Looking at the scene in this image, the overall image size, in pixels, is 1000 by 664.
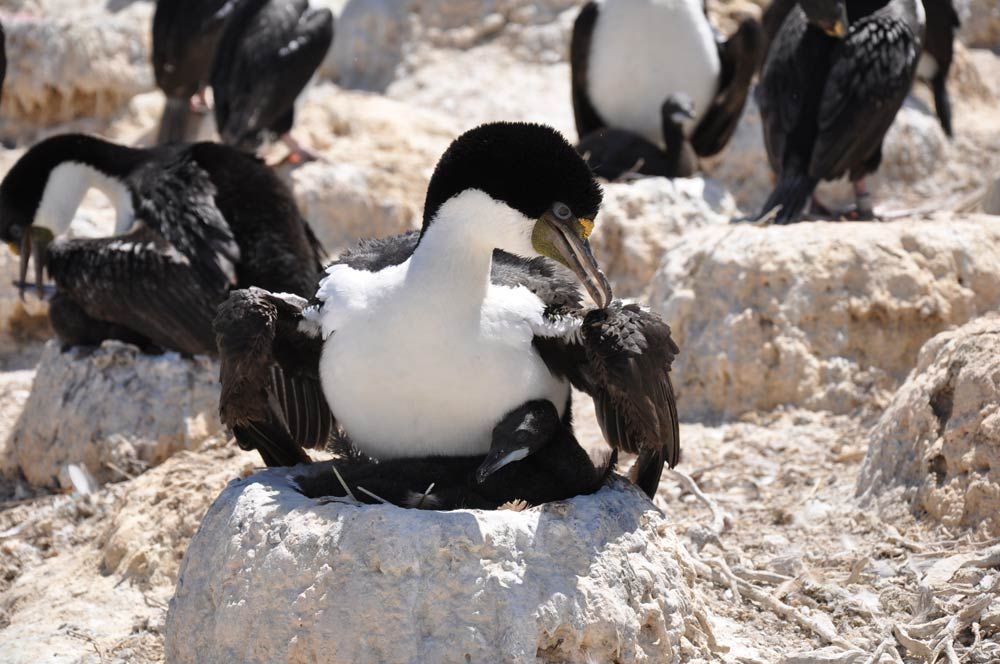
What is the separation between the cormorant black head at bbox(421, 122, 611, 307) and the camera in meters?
3.73

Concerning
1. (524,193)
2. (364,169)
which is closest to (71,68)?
(364,169)

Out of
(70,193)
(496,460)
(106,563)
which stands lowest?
(106,563)

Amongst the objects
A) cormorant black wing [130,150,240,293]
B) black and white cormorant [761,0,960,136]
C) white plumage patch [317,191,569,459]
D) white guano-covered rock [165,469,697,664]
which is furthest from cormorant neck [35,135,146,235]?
black and white cormorant [761,0,960,136]

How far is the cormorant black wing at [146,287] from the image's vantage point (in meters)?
6.02

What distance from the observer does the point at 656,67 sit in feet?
30.4

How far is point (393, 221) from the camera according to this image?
8.86 metres

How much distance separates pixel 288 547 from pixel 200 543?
1.22 feet

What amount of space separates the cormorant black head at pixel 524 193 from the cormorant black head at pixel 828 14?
327cm

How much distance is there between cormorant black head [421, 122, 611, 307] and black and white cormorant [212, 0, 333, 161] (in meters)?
5.40

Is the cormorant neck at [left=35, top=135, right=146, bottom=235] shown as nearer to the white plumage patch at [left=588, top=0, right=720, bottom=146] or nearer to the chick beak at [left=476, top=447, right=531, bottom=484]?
the chick beak at [left=476, top=447, right=531, bottom=484]

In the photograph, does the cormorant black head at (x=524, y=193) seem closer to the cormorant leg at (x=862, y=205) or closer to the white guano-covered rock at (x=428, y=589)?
the white guano-covered rock at (x=428, y=589)

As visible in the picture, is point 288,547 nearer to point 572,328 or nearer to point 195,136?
point 572,328

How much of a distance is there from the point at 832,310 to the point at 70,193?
3.72 metres

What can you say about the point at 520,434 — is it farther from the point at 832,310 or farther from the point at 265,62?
the point at 265,62
